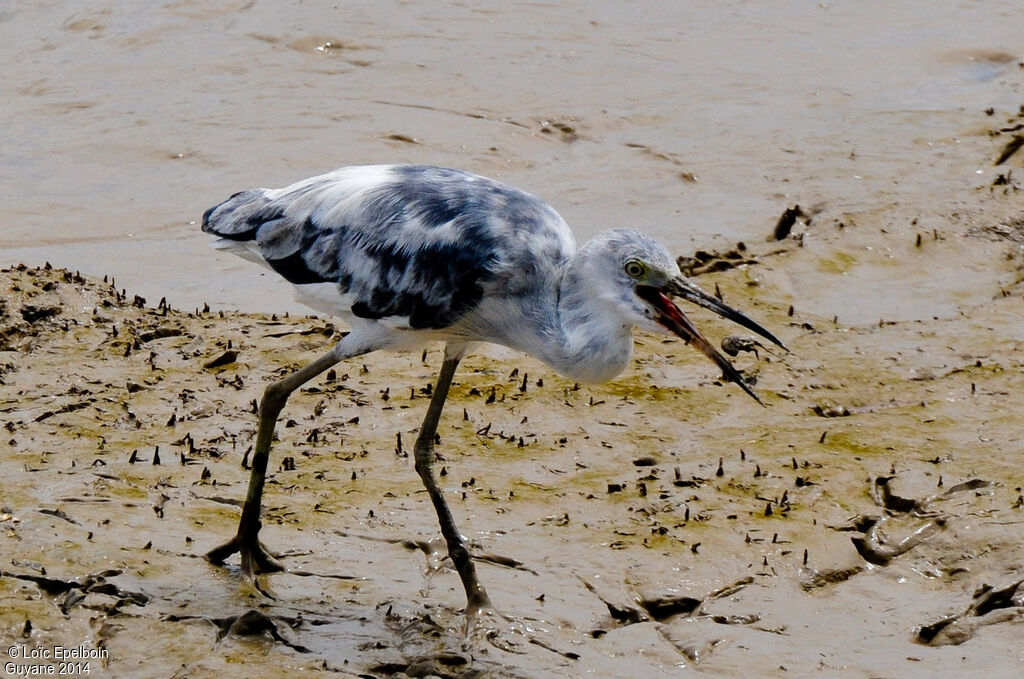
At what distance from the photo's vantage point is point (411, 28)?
11344mm

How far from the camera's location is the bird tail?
575cm

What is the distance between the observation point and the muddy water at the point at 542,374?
16.6ft

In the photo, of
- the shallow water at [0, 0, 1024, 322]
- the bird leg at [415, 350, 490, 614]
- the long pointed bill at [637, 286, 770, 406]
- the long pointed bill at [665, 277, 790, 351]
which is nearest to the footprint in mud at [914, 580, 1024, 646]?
the long pointed bill at [637, 286, 770, 406]

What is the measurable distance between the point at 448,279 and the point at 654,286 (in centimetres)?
79

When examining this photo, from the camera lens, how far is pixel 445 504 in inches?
209

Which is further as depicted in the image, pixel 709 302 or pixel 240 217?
pixel 240 217

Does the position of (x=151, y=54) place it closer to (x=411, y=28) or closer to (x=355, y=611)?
(x=411, y=28)

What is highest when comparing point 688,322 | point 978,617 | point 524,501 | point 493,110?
point 688,322

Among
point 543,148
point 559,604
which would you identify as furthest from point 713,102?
point 559,604

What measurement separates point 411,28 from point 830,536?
22.5ft

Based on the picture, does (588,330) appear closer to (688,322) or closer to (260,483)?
(688,322)

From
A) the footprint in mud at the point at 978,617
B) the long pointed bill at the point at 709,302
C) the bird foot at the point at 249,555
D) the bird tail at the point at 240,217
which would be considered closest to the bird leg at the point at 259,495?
the bird foot at the point at 249,555

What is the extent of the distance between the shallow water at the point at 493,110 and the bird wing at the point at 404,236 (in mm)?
2156

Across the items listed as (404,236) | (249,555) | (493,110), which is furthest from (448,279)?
(493,110)
